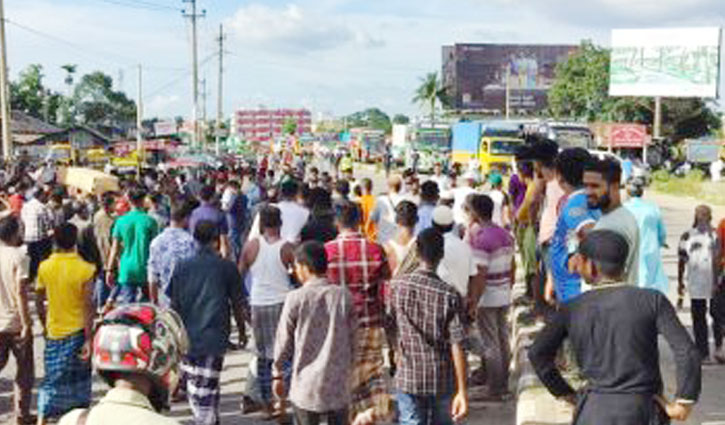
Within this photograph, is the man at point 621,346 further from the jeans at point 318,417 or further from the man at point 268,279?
the man at point 268,279

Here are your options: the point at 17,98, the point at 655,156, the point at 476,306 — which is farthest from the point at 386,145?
the point at 476,306

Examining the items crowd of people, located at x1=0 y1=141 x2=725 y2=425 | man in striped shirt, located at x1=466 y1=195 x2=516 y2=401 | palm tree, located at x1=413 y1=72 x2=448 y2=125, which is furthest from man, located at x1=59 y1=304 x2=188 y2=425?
palm tree, located at x1=413 y1=72 x2=448 y2=125

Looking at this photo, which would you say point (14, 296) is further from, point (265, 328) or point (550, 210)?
point (550, 210)

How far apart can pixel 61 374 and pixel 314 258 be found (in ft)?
8.56

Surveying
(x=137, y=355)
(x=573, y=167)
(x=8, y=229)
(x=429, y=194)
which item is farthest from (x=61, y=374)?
(x=137, y=355)

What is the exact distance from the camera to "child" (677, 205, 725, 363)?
28.9ft

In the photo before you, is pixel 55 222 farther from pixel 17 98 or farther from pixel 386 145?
pixel 17 98

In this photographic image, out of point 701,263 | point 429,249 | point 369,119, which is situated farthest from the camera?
point 369,119

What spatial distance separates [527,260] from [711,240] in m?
1.75

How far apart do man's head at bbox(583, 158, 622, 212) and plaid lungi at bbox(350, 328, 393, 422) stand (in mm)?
1846

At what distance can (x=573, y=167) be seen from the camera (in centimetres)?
646

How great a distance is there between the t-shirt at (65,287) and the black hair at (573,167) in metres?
3.45

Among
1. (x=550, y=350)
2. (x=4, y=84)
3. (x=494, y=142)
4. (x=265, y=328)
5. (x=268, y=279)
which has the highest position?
(x=4, y=84)

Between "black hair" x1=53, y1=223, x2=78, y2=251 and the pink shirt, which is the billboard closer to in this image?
the pink shirt
